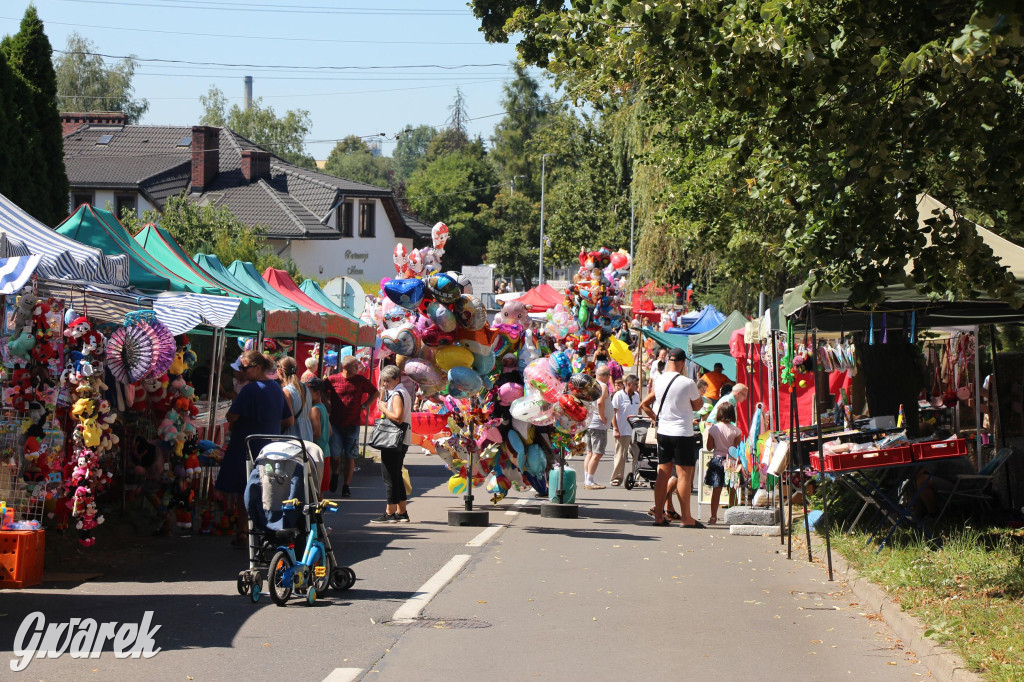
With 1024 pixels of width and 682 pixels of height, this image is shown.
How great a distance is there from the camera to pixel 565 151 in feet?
213

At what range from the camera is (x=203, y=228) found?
43.0 m

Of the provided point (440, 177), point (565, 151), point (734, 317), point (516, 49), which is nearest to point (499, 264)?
point (440, 177)

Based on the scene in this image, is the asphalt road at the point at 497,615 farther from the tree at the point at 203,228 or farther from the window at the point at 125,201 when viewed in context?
the window at the point at 125,201

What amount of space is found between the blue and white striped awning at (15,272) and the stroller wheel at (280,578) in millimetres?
2771

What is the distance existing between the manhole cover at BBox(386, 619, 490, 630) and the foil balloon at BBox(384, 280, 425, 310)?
545cm

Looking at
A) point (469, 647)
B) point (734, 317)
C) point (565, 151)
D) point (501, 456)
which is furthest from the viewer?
point (565, 151)

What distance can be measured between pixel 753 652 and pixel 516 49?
937 centimetres

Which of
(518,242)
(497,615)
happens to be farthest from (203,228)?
(518,242)

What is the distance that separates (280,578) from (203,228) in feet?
117

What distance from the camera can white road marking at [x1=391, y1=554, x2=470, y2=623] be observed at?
8719 mm

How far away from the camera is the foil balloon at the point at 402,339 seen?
1356 cm

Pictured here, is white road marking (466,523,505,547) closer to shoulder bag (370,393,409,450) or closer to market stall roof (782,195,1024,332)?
shoulder bag (370,393,409,450)

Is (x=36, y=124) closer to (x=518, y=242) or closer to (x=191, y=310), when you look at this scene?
(x=191, y=310)

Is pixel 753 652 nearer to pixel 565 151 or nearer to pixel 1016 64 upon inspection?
pixel 1016 64
